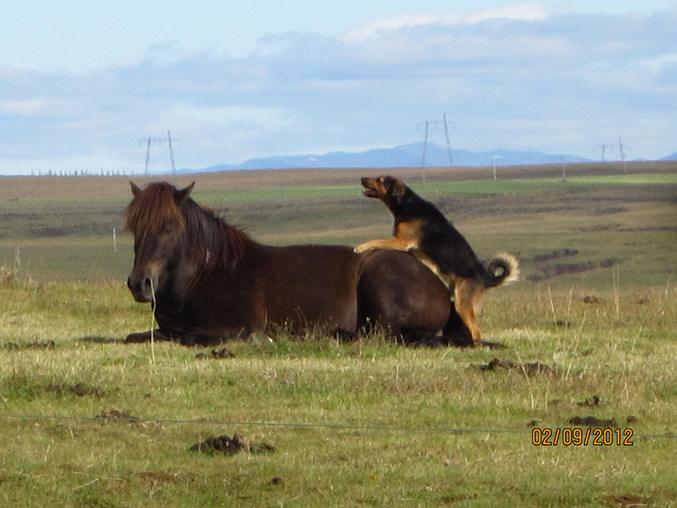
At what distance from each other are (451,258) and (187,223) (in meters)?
2.62

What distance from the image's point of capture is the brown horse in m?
11.6

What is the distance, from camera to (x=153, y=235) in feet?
37.3

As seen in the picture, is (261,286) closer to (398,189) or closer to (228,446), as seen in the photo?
(398,189)

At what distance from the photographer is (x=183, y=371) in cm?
977

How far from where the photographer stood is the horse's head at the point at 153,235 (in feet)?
37.1

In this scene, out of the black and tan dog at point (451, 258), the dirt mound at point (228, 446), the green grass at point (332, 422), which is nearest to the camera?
the green grass at point (332, 422)

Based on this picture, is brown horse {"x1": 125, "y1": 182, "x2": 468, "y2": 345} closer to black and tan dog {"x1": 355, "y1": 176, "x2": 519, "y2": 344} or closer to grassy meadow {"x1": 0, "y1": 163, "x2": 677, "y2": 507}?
black and tan dog {"x1": 355, "y1": 176, "x2": 519, "y2": 344}

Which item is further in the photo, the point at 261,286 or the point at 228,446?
the point at 261,286

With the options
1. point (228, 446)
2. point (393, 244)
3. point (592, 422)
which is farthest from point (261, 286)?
point (228, 446)

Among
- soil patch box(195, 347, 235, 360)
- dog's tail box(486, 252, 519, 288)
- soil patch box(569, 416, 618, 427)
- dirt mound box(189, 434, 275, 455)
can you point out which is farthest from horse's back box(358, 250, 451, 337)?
dirt mound box(189, 434, 275, 455)

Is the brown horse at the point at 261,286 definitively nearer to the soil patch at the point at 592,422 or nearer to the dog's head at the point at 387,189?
the dog's head at the point at 387,189

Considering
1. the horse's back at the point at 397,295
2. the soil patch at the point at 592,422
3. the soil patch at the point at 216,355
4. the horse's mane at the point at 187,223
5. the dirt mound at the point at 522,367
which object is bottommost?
the soil patch at the point at 592,422

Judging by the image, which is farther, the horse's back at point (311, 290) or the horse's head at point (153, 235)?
the horse's back at point (311, 290)

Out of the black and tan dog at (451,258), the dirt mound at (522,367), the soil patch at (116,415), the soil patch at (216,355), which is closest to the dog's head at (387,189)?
the black and tan dog at (451,258)
